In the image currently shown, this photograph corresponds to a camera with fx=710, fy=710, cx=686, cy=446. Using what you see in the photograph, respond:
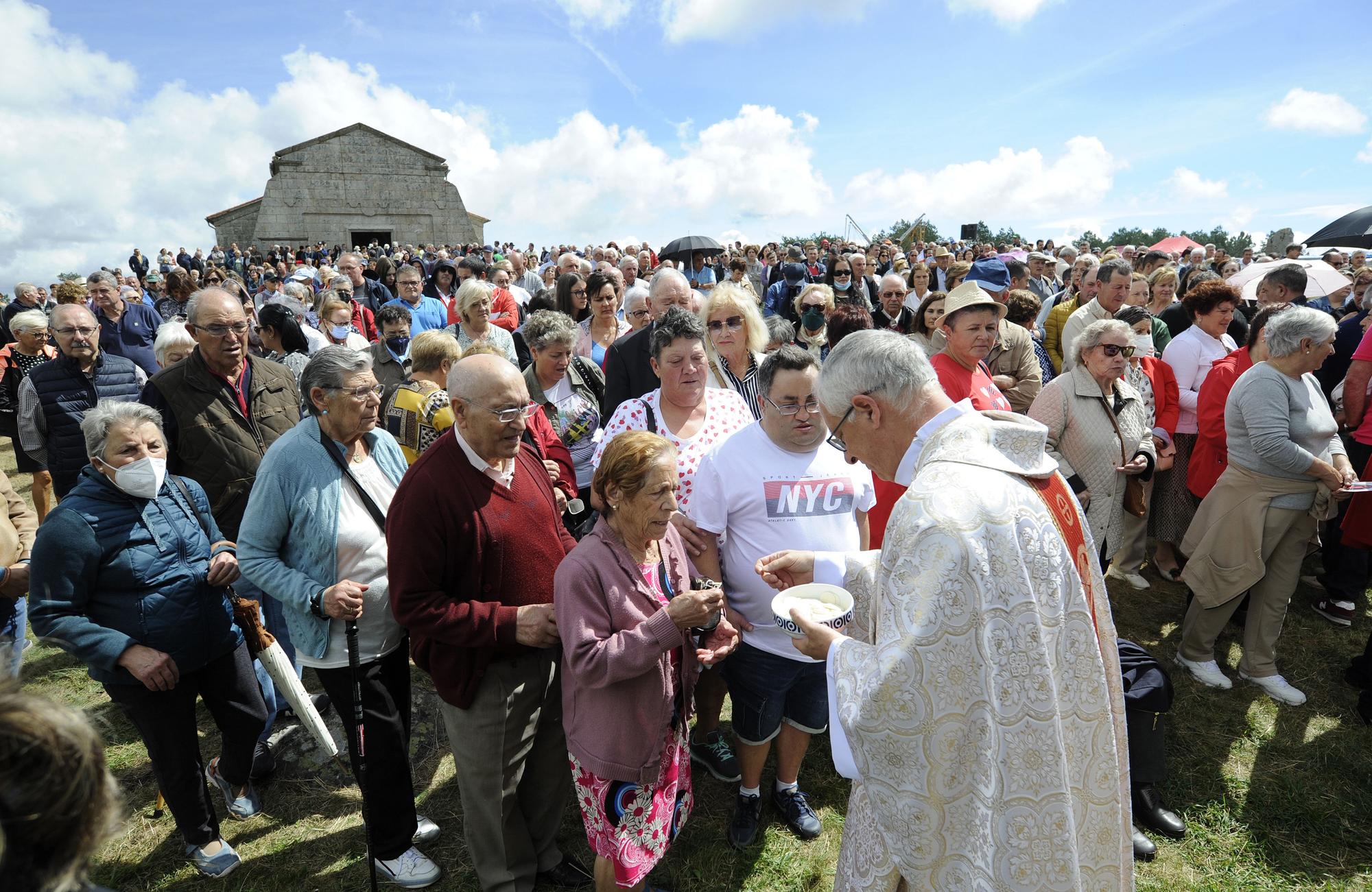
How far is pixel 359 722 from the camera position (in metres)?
2.67

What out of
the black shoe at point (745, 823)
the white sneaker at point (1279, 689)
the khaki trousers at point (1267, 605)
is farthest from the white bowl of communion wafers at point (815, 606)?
the white sneaker at point (1279, 689)

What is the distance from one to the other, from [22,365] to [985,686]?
24.8 feet

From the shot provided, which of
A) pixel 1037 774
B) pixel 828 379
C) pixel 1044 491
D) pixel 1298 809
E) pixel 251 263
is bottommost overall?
pixel 1298 809

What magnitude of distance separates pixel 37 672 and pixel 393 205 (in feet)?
122

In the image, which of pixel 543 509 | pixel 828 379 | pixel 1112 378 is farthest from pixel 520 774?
pixel 1112 378

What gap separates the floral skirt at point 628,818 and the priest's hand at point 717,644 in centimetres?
28

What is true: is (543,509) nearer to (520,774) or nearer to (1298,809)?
(520,774)

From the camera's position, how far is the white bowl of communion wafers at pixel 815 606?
1.94 metres

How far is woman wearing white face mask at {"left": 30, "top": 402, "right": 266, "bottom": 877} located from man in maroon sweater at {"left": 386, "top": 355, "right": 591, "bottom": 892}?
3.51 ft

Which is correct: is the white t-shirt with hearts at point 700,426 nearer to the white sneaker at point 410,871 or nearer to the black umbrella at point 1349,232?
the white sneaker at point 410,871

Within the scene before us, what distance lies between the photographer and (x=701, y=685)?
11.9ft

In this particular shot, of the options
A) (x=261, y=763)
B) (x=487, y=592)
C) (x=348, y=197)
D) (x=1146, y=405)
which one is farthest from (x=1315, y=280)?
(x=348, y=197)

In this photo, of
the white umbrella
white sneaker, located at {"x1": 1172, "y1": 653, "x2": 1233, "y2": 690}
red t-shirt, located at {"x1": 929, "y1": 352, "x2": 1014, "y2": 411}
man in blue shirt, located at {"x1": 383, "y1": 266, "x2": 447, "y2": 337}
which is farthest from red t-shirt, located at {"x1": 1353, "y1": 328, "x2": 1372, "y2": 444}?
man in blue shirt, located at {"x1": 383, "y1": 266, "x2": 447, "y2": 337}

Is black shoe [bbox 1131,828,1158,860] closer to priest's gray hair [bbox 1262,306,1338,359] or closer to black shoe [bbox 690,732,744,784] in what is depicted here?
black shoe [bbox 690,732,744,784]
